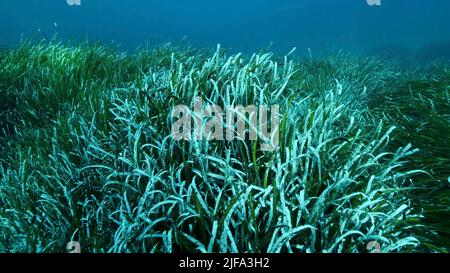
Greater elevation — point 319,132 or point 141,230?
point 319,132

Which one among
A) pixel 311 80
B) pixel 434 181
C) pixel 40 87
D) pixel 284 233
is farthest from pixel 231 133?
pixel 311 80

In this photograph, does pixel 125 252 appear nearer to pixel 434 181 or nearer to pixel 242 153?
pixel 242 153

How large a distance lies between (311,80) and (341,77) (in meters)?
0.81

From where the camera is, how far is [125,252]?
2.08 m

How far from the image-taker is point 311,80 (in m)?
5.84

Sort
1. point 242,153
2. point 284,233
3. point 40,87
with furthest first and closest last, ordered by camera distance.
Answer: point 40,87 < point 242,153 < point 284,233

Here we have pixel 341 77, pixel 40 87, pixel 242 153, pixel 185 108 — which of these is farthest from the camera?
pixel 341 77

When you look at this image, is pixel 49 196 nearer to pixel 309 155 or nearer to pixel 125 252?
pixel 125 252

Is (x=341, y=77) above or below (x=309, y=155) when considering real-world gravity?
above

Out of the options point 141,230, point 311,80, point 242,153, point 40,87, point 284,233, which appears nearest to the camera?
point 284,233

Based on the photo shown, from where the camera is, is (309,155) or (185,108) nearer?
(309,155)
